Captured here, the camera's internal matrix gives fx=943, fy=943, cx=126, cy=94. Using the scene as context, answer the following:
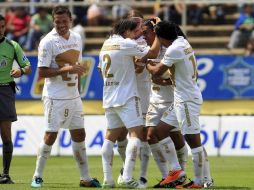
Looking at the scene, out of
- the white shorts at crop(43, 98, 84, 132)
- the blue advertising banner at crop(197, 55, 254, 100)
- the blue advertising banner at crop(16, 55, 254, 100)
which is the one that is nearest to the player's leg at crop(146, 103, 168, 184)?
the white shorts at crop(43, 98, 84, 132)

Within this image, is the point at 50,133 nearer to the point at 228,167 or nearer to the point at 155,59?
the point at 155,59

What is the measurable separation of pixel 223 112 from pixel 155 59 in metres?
10.7

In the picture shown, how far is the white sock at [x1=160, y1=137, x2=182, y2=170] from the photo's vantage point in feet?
47.2

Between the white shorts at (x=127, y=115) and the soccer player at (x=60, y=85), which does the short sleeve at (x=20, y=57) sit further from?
the white shorts at (x=127, y=115)

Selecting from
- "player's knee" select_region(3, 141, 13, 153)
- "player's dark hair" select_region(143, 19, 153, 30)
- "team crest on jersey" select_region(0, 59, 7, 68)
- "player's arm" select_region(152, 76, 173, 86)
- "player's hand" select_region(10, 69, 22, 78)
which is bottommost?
"player's knee" select_region(3, 141, 13, 153)

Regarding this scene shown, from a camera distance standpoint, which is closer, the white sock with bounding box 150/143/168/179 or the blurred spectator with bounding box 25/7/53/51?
the white sock with bounding box 150/143/168/179

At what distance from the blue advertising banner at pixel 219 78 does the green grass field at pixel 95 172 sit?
352 centimetres

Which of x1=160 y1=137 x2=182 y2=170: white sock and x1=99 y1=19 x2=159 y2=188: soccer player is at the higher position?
x1=99 y1=19 x2=159 y2=188: soccer player

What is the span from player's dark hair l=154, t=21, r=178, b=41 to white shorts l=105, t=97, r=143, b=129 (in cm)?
101

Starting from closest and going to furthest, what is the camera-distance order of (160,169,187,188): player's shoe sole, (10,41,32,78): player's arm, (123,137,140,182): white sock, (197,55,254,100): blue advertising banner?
(123,137,140,182): white sock → (160,169,187,188): player's shoe sole → (10,41,32,78): player's arm → (197,55,254,100): blue advertising banner

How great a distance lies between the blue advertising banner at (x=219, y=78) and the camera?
2448cm

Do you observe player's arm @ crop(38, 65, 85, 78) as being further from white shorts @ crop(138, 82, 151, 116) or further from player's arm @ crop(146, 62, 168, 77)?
white shorts @ crop(138, 82, 151, 116)

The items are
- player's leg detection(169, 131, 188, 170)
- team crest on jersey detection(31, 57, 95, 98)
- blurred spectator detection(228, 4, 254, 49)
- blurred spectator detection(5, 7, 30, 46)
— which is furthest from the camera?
blurred spectator detection(5, 7, 30, 46)

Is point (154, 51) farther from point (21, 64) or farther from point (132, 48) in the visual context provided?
point (21, 64)
